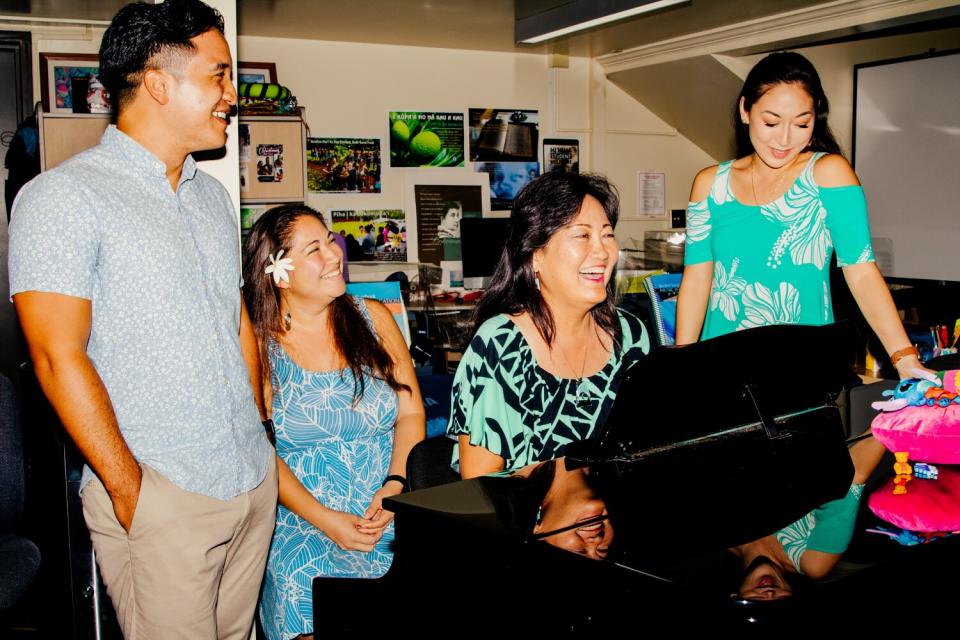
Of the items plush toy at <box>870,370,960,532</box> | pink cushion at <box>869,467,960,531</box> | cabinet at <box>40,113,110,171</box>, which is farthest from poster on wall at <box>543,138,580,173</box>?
pink cushion at <box>869,467,960,531</box>

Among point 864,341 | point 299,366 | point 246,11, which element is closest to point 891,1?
point 864,341

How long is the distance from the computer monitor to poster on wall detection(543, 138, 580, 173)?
3.96 feet

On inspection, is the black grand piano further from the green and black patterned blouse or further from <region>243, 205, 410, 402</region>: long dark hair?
<region>243, 205, 410, 402</region>: long dark hair

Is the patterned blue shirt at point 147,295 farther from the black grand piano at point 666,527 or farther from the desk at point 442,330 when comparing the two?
the desk at point 442,330

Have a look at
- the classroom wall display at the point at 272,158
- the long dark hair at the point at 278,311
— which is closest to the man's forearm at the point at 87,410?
the long dark hair at the point at 278,311

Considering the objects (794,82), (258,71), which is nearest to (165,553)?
(794,82)

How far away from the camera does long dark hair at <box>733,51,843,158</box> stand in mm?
A: 2014

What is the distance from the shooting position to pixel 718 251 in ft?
7.36

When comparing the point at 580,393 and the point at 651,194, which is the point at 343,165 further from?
the point at 580,393

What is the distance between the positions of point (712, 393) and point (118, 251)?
1057 mm

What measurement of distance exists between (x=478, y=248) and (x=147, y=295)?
13.2 feet

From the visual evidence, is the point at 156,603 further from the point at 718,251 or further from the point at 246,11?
the point at 246,11

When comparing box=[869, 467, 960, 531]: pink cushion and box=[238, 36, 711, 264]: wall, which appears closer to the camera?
box=[869, 467, 960, 531]: pink cushion

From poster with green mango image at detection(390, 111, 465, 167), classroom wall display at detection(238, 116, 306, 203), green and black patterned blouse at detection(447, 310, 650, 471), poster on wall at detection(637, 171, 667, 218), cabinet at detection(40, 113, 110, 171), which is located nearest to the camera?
green and black patterned blouse at detection(447, 310, 650, 471)
